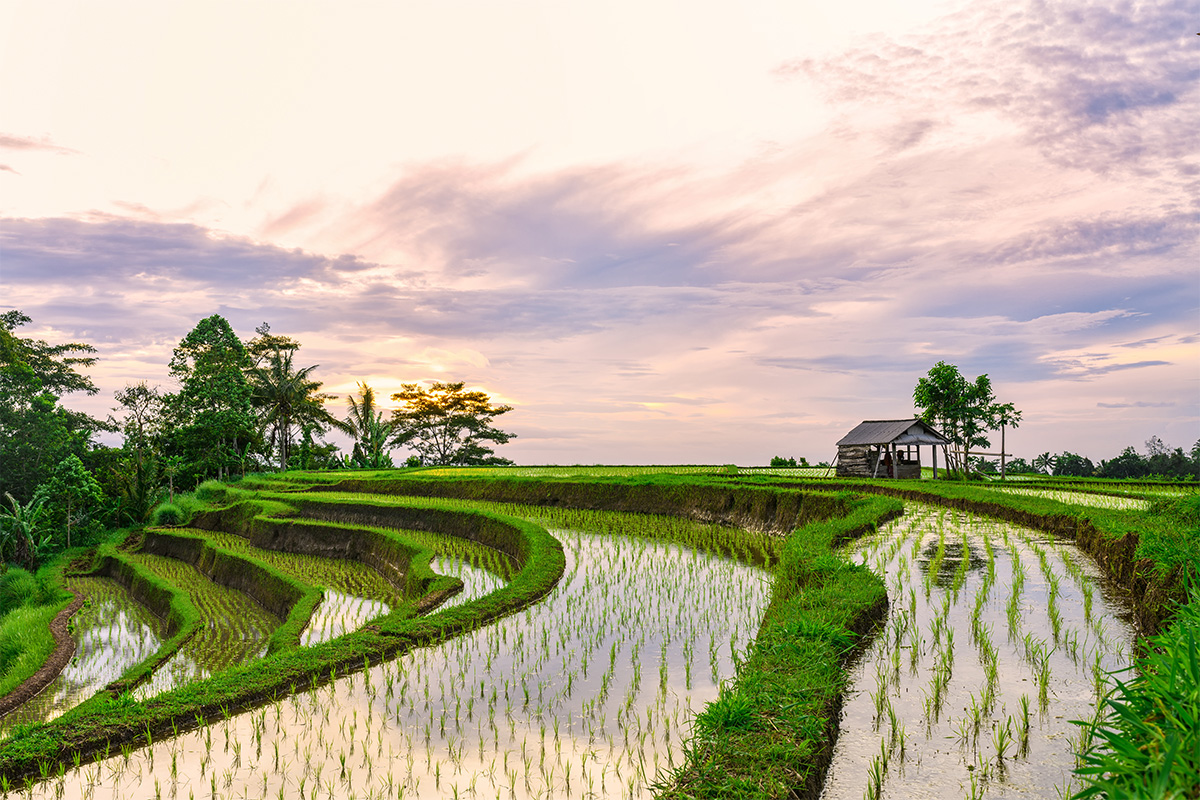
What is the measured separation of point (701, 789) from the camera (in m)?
3.91

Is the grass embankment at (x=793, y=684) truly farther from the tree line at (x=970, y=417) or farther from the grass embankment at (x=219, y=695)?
the tree line at (x=970, y=417)

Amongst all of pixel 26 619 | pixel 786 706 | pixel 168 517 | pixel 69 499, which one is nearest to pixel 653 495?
pixel 26 619

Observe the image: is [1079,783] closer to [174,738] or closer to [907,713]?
[907,713]

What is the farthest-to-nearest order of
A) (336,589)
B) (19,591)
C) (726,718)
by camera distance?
(19,591)
(336,589)
(726,718)

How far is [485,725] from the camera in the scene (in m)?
5.73

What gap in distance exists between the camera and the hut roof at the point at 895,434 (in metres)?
26.3

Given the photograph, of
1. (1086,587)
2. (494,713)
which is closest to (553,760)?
(494,713)

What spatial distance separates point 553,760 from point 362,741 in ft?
4.88

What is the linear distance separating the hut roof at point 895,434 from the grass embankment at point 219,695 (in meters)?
19.7

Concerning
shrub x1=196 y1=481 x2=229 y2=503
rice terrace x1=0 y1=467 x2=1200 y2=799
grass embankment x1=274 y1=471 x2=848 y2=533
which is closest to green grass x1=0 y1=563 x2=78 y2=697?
rice terrace x1=0 y1=467 x2=1200 y2=799

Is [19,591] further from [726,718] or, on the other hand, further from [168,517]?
[726,718]

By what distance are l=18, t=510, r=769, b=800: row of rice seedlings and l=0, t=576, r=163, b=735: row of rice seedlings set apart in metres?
4.80

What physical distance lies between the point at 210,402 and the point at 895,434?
27.2m

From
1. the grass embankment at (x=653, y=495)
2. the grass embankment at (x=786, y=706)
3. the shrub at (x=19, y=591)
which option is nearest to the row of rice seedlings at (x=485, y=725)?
the grass embankment at (x=786, y=706)
